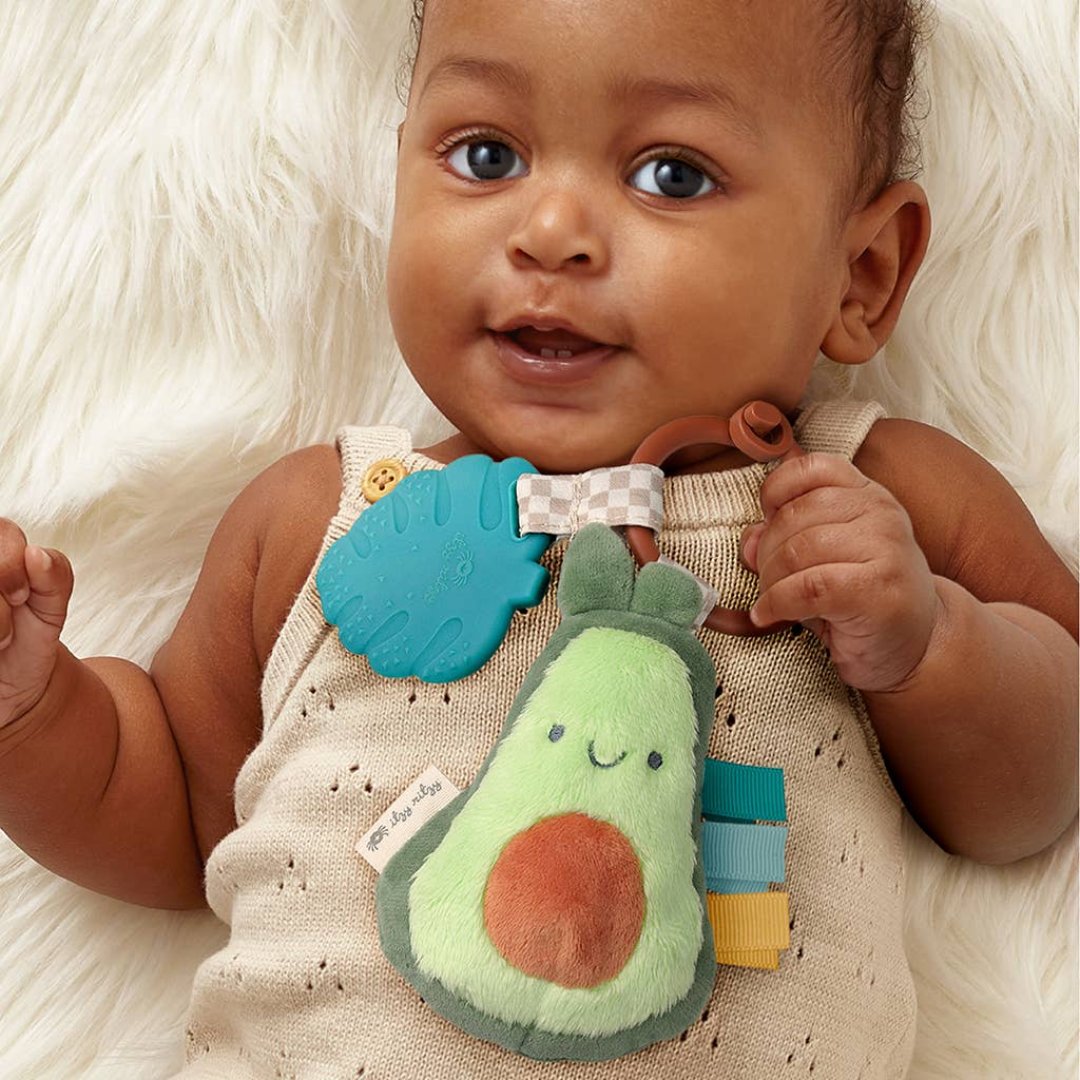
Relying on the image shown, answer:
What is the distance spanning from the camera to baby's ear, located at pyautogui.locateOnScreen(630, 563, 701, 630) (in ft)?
3.22

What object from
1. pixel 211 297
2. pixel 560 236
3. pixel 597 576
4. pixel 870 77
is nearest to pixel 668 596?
pixel 597 576

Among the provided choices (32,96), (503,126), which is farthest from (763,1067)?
(32,96)

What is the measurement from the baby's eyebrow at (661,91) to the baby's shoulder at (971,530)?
0.28 meters

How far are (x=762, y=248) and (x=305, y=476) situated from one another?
408 mm

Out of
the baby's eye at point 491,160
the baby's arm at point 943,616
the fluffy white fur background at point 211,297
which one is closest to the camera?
the baby's arm at point 943,616

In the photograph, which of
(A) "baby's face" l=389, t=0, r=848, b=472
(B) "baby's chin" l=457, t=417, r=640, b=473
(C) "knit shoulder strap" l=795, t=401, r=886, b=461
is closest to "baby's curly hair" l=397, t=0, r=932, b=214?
(A) "baby's face" l=389, t=0, r=848, b=472

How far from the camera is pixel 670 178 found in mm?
1093

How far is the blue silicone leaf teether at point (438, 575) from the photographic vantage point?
110 centimetres

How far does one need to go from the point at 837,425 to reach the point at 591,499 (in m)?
0.23

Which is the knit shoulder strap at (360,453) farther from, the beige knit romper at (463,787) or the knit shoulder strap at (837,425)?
the knit shoulder strap at (837,425)

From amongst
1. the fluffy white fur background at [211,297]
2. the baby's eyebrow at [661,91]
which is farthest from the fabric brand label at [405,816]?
the baby's eyebrow at [661,91]

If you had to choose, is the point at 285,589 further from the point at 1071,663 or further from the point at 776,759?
the point at 1071,663

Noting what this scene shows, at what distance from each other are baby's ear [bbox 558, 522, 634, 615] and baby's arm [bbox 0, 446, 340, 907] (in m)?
0.29

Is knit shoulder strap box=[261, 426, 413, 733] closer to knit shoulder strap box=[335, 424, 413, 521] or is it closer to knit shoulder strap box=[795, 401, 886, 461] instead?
knit shoulder strap box=[335, 424, 413, 521]
